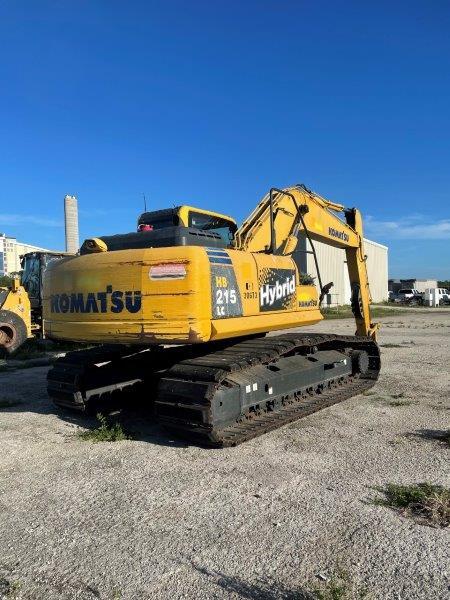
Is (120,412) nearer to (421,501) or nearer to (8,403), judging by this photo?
(8,403)

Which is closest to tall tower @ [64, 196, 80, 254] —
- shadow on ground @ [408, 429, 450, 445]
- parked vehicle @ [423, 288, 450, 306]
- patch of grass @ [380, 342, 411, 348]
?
patch of grass @ [380, 342, 411, 348]

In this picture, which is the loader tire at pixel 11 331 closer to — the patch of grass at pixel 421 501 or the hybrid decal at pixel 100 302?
the hybrid decal at pixel 100 302

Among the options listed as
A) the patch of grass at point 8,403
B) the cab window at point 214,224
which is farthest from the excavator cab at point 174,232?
the patch of grass at point 8,403

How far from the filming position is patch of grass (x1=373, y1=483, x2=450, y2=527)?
3.94 meters

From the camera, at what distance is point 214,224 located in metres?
7.60

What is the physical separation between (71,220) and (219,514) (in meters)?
42.8

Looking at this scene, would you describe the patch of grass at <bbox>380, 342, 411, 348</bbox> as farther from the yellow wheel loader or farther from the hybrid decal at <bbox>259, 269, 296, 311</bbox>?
the yellow wheel loader

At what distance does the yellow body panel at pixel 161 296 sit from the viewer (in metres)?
5.78

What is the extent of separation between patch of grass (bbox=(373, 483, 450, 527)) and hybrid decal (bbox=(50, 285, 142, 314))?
3151 mm

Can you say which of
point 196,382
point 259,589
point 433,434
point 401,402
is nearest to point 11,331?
point 196,382

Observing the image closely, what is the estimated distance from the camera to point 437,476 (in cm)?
477

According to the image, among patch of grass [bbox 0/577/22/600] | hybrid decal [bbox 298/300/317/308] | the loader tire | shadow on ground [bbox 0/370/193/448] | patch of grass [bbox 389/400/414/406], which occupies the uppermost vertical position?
hybrid decal [bbox 298/300/317/308]

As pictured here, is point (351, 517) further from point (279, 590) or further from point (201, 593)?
point (201, 593)

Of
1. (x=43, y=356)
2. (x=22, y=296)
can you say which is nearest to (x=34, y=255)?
(x=22, y=296)
